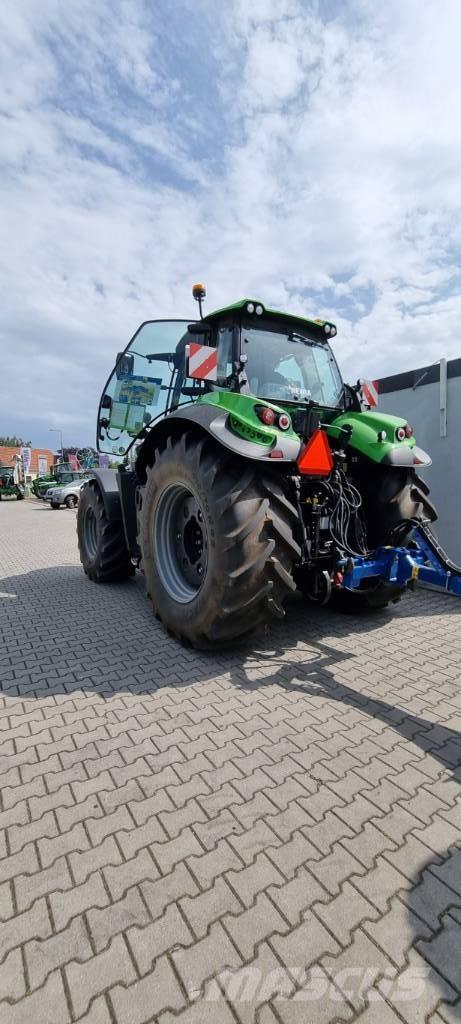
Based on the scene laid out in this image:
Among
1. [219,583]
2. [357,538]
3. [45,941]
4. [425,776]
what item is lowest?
[45,941]

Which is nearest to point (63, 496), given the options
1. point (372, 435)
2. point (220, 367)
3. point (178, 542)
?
point (178, 542)

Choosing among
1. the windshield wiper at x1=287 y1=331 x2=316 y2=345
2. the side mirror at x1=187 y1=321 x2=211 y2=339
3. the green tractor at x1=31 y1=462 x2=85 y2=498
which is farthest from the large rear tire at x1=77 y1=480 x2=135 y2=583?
the green tractor at x1=31 y1=462 x2=85 y2=498

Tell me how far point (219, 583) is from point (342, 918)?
5.75 ft

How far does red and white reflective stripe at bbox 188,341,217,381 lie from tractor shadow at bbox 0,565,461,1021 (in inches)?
78.4

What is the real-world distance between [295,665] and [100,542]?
9.79 ft

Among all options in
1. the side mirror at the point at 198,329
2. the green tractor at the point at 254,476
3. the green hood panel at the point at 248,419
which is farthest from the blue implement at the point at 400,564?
the side mirror at the point at 198,329

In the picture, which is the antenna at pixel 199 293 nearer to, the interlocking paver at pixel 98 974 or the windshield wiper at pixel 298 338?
the windshield wiper at pixel 298 338

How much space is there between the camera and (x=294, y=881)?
1.59 meters

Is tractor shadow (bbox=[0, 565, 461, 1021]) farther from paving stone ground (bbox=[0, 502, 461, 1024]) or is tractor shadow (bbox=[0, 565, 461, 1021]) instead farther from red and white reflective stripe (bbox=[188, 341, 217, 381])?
red and white reflective stripe (bbox=[188, 341, 217, 381])

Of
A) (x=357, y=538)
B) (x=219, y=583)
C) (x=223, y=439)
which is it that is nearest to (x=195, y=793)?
(x=219, y=583)

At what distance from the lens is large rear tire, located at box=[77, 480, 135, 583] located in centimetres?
532

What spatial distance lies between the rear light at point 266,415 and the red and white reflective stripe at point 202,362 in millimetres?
604

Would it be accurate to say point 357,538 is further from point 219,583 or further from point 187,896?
point 187,896

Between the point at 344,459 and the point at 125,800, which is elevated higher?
the point at 344,459
